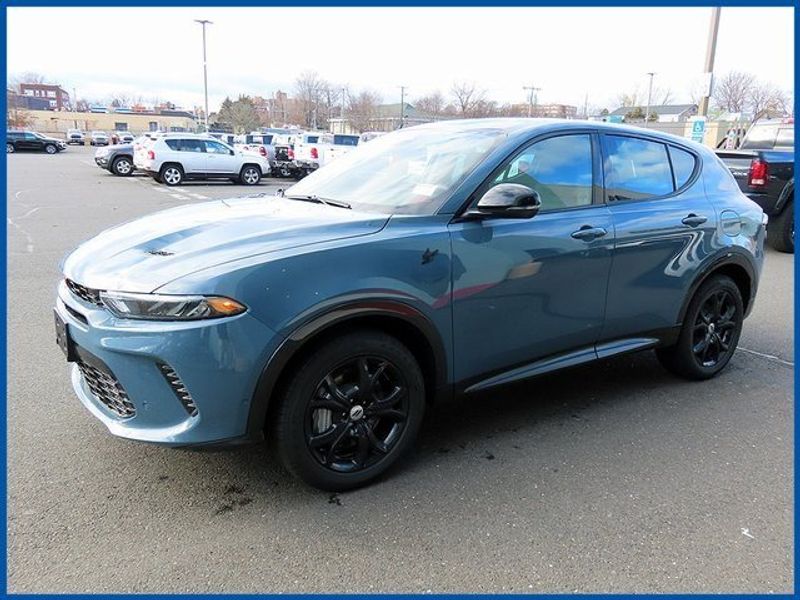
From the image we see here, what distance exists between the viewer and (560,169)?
140 inches

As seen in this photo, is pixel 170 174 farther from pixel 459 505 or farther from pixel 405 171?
pixel 459 505

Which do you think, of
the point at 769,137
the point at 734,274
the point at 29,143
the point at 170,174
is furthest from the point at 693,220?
the point at 29,143

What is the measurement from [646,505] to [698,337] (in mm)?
1885

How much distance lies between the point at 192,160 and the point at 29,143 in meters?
26.9

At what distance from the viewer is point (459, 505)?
9.36ft

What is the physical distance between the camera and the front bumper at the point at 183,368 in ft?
7.98

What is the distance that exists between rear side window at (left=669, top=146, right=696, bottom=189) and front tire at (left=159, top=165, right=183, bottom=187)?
18577mm

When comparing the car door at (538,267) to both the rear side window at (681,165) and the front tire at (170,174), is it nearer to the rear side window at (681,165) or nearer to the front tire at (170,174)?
the rear side window at (681,165)

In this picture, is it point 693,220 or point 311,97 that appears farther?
point 311,97

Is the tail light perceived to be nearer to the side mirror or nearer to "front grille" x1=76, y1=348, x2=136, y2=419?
the side mirror

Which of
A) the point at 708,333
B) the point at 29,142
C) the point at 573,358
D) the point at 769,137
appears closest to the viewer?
the point at 573,358

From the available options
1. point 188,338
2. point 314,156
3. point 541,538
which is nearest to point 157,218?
point 188,338

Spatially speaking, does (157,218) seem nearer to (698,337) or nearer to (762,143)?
(698,337)

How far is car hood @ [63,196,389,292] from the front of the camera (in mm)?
2586
